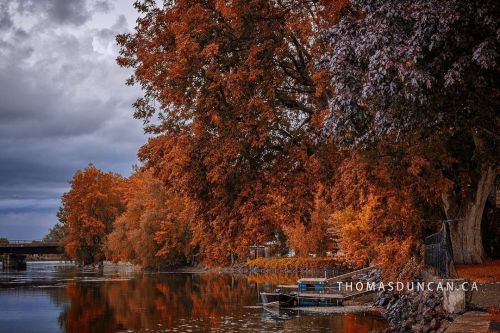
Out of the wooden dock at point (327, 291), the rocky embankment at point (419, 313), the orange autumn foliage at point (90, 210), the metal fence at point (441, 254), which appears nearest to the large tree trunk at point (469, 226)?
the metal fence at point (441, 254)

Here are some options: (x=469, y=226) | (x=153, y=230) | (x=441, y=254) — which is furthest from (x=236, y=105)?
(x=153, y=230)

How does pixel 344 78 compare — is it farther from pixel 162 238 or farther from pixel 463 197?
pixel 162 238

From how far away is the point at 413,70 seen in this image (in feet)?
42.3

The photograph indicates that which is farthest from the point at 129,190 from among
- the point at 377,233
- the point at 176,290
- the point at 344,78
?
the point at 344,78

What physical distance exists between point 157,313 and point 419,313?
16.7 meters

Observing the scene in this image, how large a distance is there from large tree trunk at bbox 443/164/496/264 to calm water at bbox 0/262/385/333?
4985 millimetres

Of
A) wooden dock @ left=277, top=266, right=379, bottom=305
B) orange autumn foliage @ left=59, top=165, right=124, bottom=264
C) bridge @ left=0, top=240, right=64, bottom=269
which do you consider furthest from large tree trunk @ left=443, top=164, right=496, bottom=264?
bridge @ left=0, top=240, right=64, bottom=269

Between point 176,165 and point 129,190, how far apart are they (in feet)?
→ 228

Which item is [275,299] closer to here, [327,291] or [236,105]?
[327,291]

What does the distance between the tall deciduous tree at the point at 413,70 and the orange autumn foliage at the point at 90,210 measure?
3108 inches

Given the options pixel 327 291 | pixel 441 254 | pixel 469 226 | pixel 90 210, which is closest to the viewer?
pixel 441 254

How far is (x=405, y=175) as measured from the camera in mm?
19438

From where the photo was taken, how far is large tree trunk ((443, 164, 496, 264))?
24641 millimetres

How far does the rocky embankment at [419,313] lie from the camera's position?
709 inches
